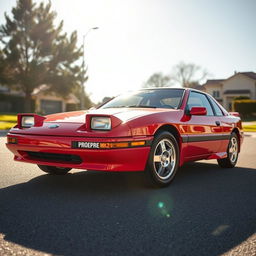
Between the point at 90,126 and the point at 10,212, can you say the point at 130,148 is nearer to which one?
the point at 90,126

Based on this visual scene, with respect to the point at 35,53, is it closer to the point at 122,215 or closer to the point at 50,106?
the point at 50,106

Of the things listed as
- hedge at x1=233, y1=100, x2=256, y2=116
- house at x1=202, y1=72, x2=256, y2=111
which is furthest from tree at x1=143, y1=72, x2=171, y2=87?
hedge at x1=233, y1=100, x2=256, y2=116

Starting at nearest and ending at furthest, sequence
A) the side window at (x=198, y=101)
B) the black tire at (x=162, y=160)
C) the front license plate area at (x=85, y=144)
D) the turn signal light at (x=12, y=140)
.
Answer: the front license plate area at (x=85, y=144)
the black tire at (x=162, y=160)
the turn signal light at (x=12, y=140)
the side window at (x=198, y=101)

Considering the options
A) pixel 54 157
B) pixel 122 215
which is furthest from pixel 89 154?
pixel 122 215

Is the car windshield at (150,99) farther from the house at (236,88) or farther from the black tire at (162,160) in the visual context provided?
the house at (236,88)

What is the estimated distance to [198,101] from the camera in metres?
5.55

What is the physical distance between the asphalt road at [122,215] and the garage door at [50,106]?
143 ft

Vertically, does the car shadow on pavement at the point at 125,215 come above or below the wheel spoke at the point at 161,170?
below

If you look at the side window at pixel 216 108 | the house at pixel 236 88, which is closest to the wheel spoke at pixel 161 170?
the side window at pixel 216 108

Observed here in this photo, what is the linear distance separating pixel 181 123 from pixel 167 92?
0.80 meters

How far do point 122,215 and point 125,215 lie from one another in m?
0.03

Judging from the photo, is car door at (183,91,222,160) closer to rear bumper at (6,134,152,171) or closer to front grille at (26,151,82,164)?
rear bumper at (6,134,152,171)

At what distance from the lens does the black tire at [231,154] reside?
6246 mm

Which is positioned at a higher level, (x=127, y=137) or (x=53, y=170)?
(x=127, y=137)
